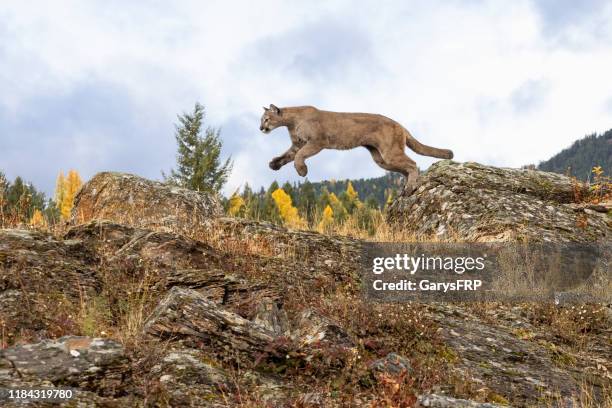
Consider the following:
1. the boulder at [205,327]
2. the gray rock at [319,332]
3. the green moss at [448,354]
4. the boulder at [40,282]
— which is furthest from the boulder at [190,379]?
the green moss at [448,354]

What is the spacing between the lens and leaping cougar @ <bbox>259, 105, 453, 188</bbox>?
14.7 metres

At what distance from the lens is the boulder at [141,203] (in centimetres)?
1116

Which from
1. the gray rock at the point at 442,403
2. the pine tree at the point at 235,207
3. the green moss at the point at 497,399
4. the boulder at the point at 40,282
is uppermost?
the pine tree at the point at 235,207

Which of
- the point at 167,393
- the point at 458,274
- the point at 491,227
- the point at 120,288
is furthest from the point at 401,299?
the point at 167,393

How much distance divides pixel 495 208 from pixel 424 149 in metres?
3.22

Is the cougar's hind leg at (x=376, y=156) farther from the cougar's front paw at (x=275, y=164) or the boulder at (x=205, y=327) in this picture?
the boulder at (x=205, y=327)

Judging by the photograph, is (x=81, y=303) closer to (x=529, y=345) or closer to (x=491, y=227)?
(x=529, y=345)

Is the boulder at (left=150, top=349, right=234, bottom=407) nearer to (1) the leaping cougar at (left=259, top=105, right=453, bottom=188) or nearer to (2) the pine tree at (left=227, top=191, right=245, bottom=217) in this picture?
(2) the pine tree at (left=227, top=191, right=245, bottom=217)

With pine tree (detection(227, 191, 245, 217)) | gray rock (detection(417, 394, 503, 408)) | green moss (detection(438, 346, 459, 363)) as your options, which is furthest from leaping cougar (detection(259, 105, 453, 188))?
gray rock (detection(417, 394, 503, 408))

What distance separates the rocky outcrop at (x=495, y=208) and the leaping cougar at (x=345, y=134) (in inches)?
25.8

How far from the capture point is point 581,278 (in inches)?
447

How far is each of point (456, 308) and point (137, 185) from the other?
625cm

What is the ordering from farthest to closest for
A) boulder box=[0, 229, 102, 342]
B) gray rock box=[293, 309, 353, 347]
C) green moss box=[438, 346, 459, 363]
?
green moss box=[438, 346, 459, 363] < gray rock box=[293, 309, 353, 347] < boulder box=[0, 229, 102, 342]

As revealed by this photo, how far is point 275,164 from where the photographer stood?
14508 millimetres
